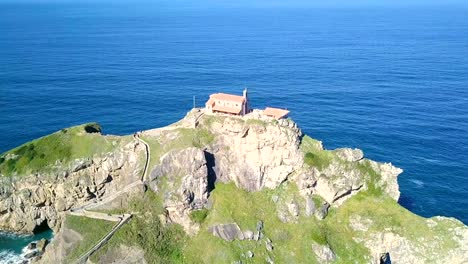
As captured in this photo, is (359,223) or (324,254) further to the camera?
(359,223)

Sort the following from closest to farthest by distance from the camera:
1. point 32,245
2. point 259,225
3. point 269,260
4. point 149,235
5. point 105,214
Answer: point 149,235
point 269,260
point 105,214
point 259,225
point 32,245

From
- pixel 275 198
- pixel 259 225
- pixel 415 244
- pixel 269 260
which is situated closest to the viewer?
pixel 269 260

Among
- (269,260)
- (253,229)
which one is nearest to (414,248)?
(269,260)

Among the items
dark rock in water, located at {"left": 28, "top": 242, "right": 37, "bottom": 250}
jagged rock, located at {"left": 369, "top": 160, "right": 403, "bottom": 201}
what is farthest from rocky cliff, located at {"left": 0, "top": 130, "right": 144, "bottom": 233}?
jagged rock, located at {"left": 369, "top": 160, "right": 403, "bottom": 201}

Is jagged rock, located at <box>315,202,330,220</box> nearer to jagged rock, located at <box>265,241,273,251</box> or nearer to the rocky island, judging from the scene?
the rocky island

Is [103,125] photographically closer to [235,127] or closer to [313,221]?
[235,127]

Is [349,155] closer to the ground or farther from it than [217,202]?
farther from it

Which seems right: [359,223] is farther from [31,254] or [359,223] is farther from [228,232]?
[31,254]
